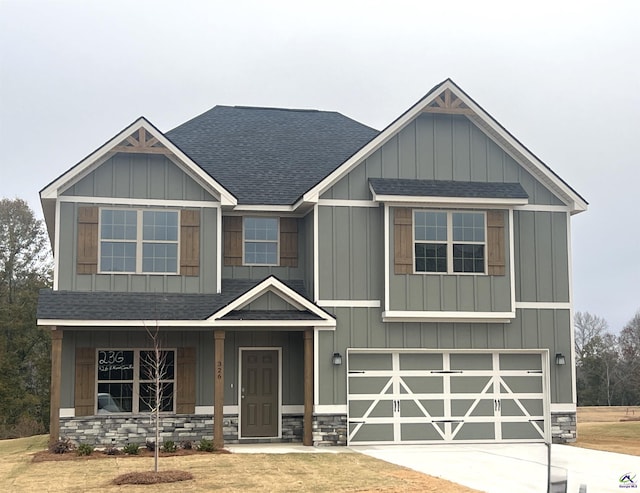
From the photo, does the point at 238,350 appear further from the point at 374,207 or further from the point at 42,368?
the point at 42,368

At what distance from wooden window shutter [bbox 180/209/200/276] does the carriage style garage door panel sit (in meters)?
4.19

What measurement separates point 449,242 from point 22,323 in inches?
1033


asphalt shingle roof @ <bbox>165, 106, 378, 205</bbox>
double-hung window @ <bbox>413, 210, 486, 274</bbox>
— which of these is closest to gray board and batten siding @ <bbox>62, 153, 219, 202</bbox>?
asphalt shingle roof @ <bbox>165, 106, 378, 205</bbox>

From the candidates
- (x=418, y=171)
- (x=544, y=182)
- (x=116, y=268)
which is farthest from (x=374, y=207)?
(x=116, y=268)

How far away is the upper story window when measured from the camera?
864 inches

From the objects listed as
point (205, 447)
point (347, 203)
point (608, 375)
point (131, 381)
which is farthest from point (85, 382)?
point (608, 375)

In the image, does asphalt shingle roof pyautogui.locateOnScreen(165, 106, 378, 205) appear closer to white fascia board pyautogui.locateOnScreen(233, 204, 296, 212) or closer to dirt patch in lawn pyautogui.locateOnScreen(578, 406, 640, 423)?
white fascia board pyautogui.locateOnScreen(233, 204, 296, 212)

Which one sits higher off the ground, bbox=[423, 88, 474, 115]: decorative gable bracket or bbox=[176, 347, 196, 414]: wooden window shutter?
bbox=[423, 88, 474, 115]: decorative gable bracket

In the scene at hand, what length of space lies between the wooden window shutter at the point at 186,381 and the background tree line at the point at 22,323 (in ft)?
65.7

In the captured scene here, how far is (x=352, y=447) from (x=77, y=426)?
612 cm

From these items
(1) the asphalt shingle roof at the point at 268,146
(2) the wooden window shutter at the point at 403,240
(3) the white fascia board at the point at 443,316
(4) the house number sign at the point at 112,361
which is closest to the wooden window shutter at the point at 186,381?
(4) the house number sign at the point at 112,361

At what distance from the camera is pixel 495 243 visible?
68.6 feet

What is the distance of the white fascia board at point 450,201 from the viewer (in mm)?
Result: 20391

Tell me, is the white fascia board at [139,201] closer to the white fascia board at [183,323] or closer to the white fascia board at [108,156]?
the white fascia board at [108,156]
